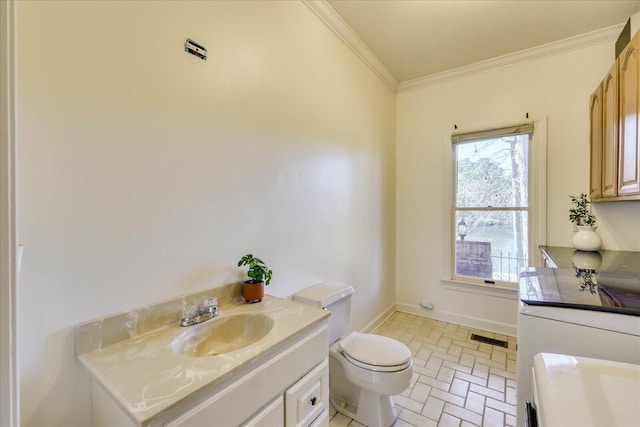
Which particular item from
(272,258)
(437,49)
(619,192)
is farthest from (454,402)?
(437,49)

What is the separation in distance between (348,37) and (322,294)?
2.08 meters

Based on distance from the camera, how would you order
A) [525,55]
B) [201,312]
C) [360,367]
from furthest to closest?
[525,55] → [360,367] → [201,312]

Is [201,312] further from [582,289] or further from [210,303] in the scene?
[582,289]

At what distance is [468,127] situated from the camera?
9.18 ft

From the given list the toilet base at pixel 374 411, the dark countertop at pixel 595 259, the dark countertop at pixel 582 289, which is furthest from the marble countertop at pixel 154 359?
the dark countertop at pixel 595 259

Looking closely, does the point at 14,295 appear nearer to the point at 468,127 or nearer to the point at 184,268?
the point at 184,268

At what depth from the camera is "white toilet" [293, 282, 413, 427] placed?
143 cm

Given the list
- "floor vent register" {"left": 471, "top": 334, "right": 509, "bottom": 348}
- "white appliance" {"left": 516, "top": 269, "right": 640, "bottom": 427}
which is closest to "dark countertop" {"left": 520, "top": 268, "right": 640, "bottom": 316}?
"white appliance" {"left": 516, "top": 269, "right": 640, "bottom": 427}

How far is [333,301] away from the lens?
1676mm

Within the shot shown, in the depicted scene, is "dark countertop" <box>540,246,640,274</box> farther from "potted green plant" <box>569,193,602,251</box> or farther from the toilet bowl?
the toilet bowl

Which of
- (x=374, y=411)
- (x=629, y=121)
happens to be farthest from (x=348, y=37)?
(x=374, y=411)

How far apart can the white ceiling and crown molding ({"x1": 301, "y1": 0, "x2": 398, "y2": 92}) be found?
39 millimetres

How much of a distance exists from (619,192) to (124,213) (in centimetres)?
262

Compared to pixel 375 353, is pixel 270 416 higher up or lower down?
higher up
